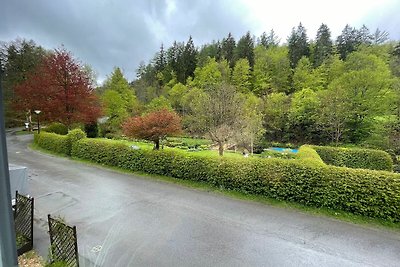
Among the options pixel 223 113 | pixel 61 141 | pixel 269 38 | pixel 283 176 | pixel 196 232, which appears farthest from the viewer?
pixel 269 38

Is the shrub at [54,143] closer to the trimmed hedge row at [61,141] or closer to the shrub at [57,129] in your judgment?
the trimmed hedge row at [61,141]

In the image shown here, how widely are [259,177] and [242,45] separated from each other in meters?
43.5

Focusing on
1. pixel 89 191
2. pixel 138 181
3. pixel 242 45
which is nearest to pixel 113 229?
pixel 89 191

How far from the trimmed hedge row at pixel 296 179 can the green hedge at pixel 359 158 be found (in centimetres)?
834

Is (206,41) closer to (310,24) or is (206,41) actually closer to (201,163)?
(310,24)

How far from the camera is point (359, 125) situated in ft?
77.0

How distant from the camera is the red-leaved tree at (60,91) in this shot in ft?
56.4

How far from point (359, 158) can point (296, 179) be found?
31.2 feet

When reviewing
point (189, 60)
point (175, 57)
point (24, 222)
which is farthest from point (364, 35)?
point (24, 222)

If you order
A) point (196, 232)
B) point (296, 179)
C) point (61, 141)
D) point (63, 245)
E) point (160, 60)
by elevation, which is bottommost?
point (196, 232)

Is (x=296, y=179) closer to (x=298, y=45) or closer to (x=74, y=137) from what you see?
(x=74, y=137)

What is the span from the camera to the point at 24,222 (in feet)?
16.5

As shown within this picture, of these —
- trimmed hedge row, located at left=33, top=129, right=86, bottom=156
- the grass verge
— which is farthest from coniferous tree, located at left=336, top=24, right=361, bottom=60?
trimmed hedge row, located at left=33, top=129, right=86, bottom=156

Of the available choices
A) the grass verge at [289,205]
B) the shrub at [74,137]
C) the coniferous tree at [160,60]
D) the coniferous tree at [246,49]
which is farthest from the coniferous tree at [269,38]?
the grass verge at [289,205]
